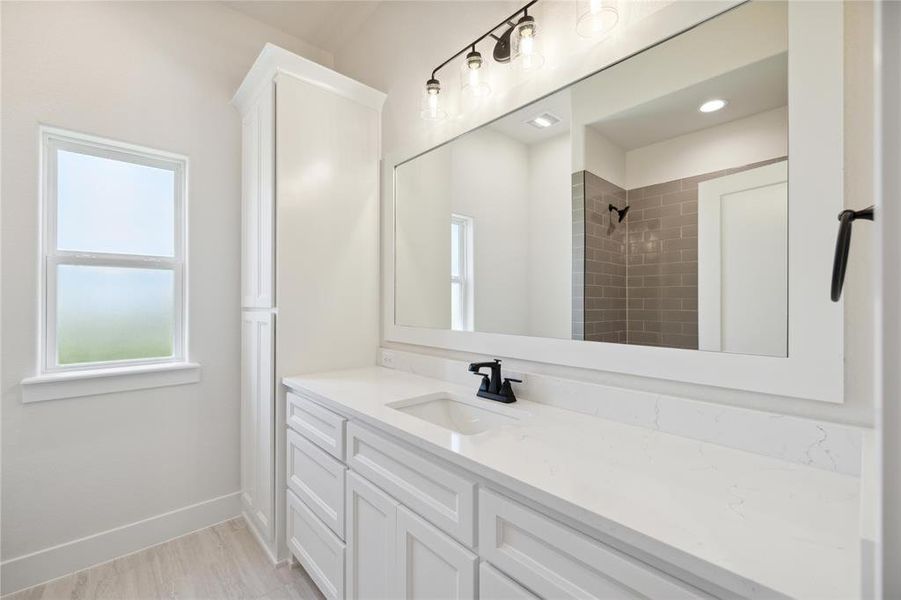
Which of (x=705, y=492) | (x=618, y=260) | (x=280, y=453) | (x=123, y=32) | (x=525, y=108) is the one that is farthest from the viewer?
(x=123, y=32)

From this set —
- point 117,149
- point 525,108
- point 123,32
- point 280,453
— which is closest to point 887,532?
point 525,108

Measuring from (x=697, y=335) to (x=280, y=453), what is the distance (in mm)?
1843

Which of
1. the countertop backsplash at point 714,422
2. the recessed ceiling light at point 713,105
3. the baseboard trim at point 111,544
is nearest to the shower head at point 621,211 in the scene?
the recessed ceiling light at point 713,105

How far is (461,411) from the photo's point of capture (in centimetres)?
158

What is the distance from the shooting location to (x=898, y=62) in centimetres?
38

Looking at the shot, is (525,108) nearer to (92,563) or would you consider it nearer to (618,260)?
(618,260)

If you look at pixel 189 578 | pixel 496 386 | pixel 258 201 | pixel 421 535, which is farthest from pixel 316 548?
pixel 258 201

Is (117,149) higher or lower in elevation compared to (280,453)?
higher

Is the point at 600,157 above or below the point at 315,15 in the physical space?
below

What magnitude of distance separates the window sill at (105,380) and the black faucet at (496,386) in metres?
1.71

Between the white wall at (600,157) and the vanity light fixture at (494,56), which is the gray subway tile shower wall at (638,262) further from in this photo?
the vanity light fixture at (494,56)

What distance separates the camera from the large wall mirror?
993 mm

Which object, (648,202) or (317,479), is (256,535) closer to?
(317,479)

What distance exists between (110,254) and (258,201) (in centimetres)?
81
